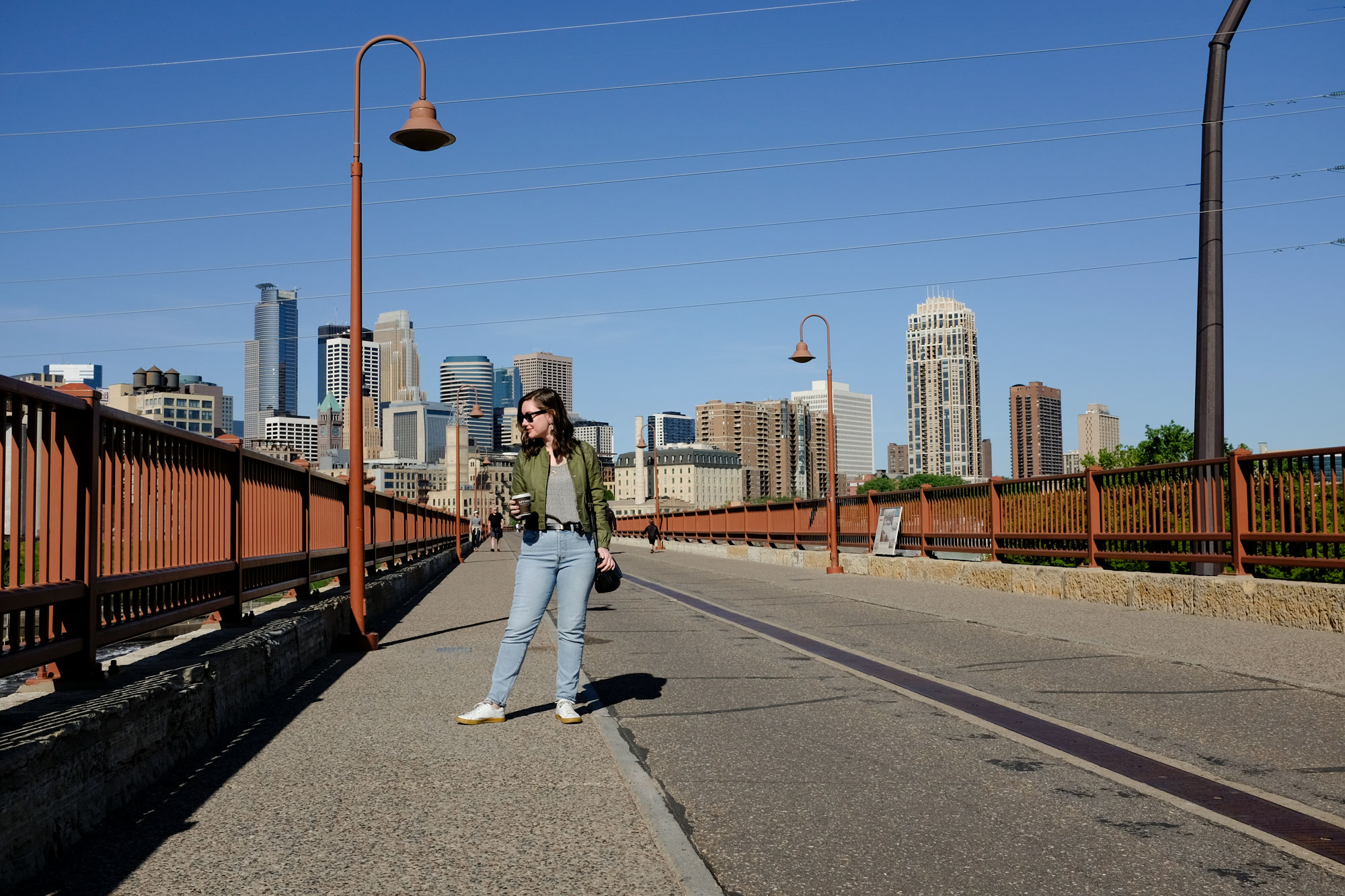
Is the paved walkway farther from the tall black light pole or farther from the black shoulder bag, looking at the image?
the tall black light pole

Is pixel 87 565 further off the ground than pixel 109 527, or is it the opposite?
pixel 109 527

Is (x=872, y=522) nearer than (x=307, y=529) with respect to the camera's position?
No

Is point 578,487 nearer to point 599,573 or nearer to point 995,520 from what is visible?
point 599,573

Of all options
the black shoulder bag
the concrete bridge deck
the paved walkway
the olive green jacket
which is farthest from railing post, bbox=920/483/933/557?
the olive green jacket

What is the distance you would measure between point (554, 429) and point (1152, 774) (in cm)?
381

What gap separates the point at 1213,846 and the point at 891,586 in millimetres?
16225

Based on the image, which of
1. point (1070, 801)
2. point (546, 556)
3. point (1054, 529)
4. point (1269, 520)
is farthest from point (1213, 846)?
point (1054, 529)

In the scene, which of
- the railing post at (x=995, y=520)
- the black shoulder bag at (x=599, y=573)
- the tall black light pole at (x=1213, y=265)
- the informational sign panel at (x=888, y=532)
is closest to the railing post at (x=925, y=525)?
the informational sign panel at (x=888, y=532)

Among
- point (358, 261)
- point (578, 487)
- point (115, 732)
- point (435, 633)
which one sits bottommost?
point (435, 633)

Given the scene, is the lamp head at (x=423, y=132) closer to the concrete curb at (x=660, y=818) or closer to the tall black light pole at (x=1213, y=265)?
the concrete curb at (x=660, y=818)

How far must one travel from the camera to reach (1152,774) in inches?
217

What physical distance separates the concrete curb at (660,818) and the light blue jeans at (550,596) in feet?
1.63

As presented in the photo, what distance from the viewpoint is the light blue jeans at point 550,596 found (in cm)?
705

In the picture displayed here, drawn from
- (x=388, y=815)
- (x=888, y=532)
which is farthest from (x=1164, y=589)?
(x=888, y=532)
